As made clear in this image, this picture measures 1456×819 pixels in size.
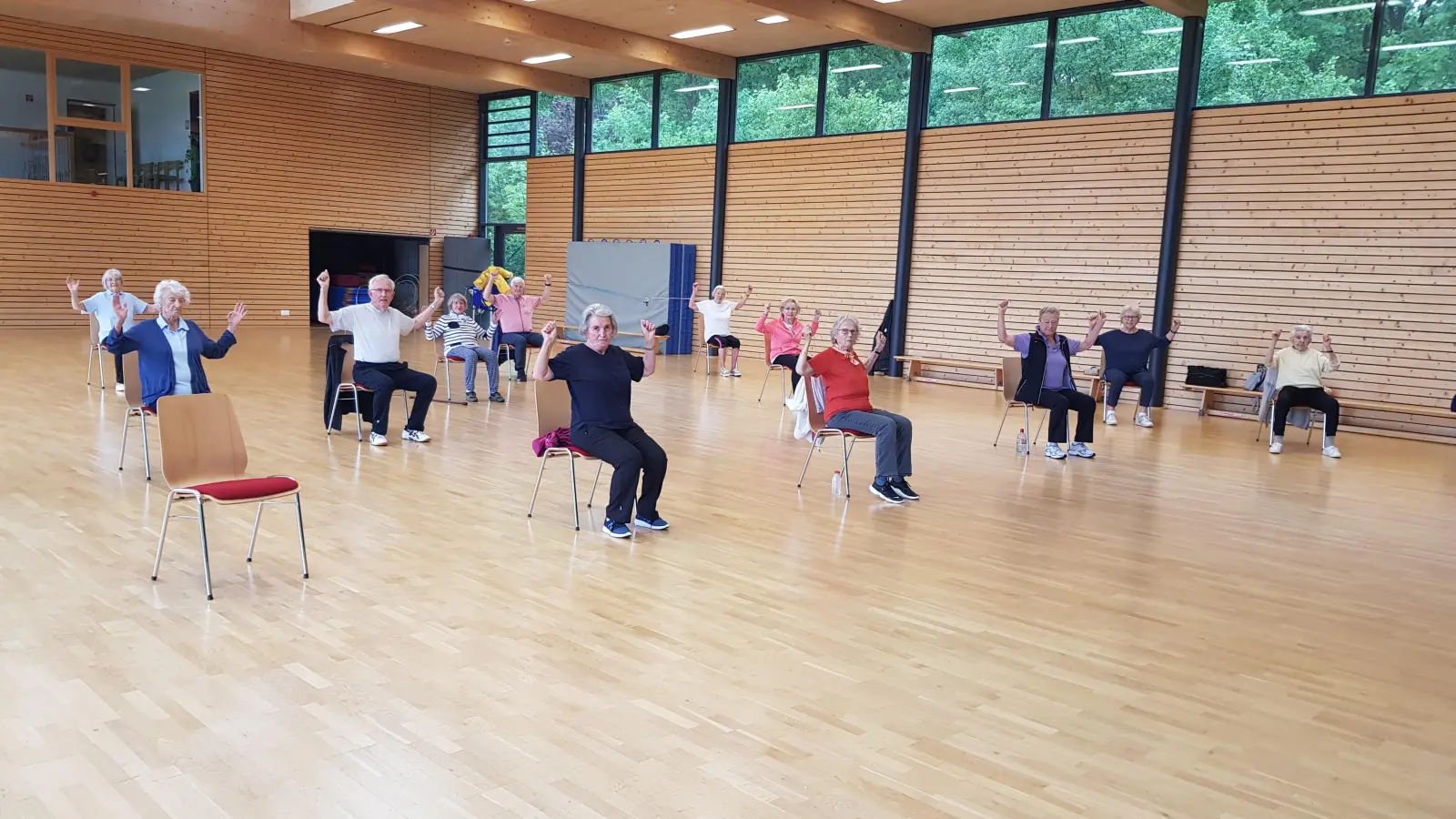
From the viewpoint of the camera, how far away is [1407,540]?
6.34 meters

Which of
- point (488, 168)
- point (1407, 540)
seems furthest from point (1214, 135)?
point (488, 168)

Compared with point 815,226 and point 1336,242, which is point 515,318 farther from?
point 1336,242

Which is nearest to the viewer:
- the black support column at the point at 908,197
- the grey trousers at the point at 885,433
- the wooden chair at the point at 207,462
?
the wooden chair at the point at 207,462

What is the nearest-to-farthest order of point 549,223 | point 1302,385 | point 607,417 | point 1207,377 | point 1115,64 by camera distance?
point 607,417 → point 1302,385 → point 1207,377 → point 1115,64 → point 549,223

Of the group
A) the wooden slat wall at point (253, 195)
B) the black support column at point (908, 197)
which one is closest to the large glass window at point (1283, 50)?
the black support column at point (908, 197)

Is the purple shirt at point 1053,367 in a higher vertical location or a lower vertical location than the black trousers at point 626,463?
higher

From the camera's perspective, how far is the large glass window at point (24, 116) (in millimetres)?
16109

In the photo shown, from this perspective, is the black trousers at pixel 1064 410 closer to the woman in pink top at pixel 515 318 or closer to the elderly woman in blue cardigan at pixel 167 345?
the woman in pink top at pixel 515 318

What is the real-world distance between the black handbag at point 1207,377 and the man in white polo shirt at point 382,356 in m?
8.64

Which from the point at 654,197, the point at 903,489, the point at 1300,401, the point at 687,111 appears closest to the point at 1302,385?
the point at 1300,401

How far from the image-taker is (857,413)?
6910 millimetres

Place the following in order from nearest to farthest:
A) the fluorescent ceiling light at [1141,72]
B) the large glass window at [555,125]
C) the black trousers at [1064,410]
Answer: the black trousers at [1064,410] → the fluorescent ceiling light at [1141,72] → the large glass window at [555,125]

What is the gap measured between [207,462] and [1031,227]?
11439 millimetres

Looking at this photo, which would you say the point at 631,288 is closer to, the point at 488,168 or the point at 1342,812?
the point at 488,168
